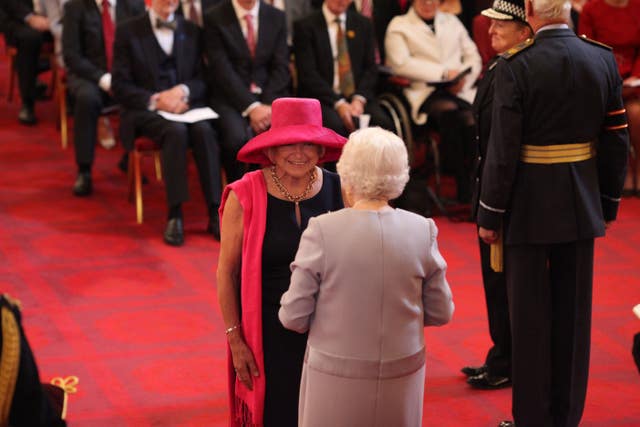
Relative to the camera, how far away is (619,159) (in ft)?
13.1

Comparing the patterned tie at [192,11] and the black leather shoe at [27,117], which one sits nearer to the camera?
the patterned tie at [192,11]

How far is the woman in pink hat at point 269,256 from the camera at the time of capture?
344cm

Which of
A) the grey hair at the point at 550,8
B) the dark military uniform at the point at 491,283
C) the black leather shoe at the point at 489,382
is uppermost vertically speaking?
the grey hair at the point at 550,8

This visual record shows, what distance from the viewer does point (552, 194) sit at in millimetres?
→ 3898

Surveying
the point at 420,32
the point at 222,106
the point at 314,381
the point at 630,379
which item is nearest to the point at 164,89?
the point at 222,106

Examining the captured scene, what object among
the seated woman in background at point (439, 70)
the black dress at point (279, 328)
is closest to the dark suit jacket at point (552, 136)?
the black dress at point (279, 328)

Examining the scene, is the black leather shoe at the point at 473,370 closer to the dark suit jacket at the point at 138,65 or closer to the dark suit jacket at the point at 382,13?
the dark suit jacket at the point at 138,65

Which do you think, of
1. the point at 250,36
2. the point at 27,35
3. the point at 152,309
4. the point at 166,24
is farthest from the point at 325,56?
the point at 27,35

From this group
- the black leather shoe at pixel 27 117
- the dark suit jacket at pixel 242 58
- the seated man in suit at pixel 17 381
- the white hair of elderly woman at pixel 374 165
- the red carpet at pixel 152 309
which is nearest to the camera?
the seated man in suit at pixel 17 381

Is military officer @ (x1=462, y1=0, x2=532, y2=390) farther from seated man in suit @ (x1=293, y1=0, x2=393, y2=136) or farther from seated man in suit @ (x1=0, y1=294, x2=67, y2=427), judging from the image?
seated man in suit @ (x1=293, y1=0, x2=393, y2=136)

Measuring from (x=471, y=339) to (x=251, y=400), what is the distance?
197 cm

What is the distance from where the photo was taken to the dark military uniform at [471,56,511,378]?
423 centimetres

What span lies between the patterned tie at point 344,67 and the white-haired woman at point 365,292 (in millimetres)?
4290

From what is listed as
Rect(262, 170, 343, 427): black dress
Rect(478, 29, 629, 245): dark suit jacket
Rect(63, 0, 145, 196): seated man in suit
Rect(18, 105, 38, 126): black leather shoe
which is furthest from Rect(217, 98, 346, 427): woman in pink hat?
Rect(18, 105, 38, 126): black leather shoe
